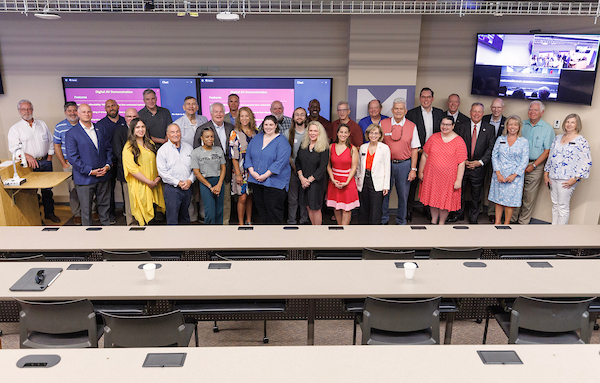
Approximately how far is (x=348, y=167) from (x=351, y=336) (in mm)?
1994

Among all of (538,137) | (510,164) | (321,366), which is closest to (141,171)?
(321,366)

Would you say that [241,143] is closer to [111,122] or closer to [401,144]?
[111,122]

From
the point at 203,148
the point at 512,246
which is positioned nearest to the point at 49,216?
the point at 203,148

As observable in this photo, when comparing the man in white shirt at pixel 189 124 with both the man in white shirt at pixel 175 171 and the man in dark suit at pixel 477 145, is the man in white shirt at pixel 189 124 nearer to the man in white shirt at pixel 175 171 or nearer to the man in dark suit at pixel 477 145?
the man in white shirt at pixel 175 171

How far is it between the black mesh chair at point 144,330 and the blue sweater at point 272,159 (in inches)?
107

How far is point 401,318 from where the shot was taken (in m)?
2.61

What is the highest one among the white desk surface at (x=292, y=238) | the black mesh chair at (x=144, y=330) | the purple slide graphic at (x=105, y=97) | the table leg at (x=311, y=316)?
the purple slide graphic at (x=105, y=97)

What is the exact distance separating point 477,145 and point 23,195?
5.81 m

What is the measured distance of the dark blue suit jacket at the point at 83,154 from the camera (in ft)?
16.7

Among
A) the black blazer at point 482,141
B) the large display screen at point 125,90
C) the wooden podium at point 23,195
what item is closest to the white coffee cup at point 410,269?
the black blazer at point 482,141

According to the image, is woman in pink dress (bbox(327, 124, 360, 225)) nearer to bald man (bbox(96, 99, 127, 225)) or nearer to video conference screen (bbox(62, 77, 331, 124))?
video conference screen (bbox(62, 77, 331, 124))

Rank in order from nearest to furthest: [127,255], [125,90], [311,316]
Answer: [311,316], [127,255], [125,90]

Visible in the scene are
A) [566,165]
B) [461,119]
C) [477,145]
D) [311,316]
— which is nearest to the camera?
[311,316]

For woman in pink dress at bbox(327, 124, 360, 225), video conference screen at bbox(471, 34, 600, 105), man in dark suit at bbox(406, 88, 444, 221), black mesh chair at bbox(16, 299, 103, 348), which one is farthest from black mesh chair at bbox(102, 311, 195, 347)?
video conference screen at bbox(471, 34, 600, 105)
